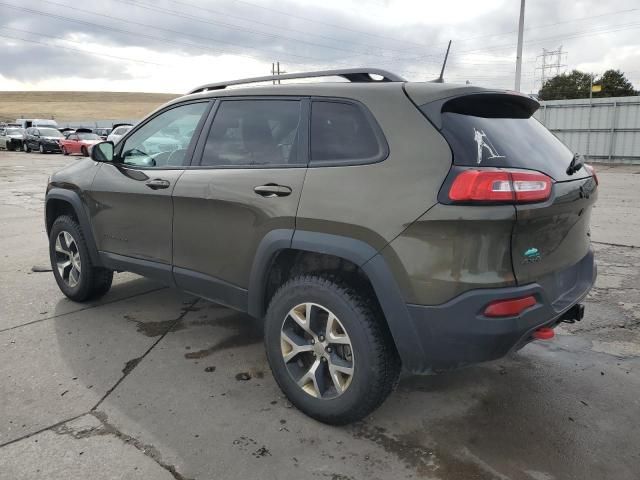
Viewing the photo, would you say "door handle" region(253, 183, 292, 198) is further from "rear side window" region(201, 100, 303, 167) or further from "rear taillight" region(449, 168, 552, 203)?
"rear taillight" region(449, 168, 552, 203)

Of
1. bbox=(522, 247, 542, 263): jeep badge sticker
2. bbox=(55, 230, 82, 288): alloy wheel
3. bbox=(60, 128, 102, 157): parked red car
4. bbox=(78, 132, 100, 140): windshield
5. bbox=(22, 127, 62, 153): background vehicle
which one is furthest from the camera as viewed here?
bbox=(22, 127, 62, 153): background vehicle

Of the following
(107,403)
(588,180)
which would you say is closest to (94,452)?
(107,403)

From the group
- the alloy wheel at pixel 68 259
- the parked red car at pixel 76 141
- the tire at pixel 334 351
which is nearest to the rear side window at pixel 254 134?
the tire at pixel 334 351

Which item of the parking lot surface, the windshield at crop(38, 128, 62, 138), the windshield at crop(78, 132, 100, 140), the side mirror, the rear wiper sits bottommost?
the parking lot surface

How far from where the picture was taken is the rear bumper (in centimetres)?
231

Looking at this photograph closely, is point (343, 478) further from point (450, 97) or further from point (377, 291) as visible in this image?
→ point (450, 97)

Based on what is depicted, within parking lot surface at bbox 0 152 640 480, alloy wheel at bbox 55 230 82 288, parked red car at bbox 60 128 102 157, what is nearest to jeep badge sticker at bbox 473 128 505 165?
parking lot surface at bbox 0 152 640 480

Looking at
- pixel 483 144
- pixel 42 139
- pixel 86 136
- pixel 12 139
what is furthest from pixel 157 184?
pixel 12 139

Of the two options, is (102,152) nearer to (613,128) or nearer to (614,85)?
(613,128)

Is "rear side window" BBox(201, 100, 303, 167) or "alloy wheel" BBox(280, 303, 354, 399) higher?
"rear side window" BBox(201, 100, 303, 167)

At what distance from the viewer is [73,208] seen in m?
4.51

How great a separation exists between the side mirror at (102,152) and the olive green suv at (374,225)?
844 millimetres

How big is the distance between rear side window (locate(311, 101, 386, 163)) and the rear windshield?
37cm

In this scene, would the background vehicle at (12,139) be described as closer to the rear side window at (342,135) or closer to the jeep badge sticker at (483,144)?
the rear side window at (342,135)
